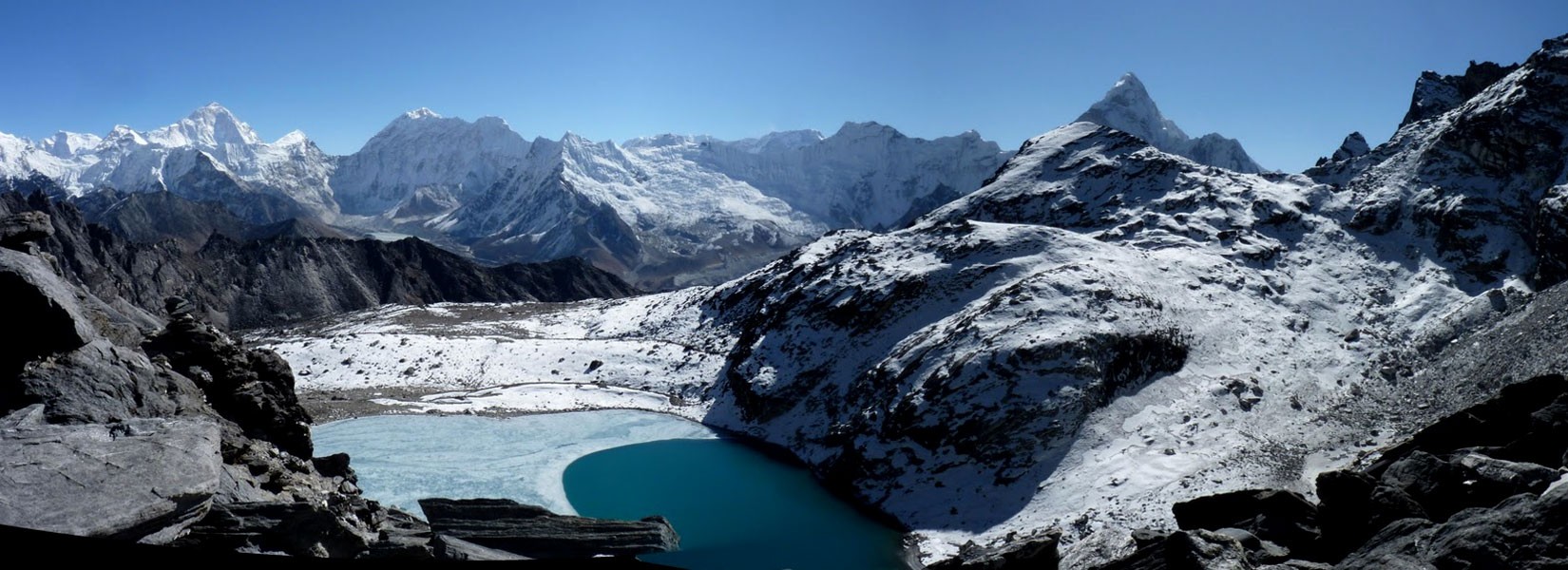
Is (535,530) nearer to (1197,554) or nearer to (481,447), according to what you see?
(1197,554)

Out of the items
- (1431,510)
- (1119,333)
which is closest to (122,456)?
(1431,510)

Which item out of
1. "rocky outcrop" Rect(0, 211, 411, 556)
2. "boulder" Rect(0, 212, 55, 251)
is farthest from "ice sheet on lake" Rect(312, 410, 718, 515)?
"boulder" Rect(0, 212, 55, 251)

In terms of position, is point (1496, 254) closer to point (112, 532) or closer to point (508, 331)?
point (112, 532)

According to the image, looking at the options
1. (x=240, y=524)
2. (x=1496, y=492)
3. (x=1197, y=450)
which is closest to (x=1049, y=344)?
(x=1197, y=450)

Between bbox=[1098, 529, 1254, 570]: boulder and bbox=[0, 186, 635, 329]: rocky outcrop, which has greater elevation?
bbox=[0, 186, 635, 329]: rocky outcrop

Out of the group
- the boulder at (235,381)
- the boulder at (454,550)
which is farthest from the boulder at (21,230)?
the boulder at (454,550)

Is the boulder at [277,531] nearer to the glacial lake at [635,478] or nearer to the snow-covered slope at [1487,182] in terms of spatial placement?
the glacial lake at [635,478]

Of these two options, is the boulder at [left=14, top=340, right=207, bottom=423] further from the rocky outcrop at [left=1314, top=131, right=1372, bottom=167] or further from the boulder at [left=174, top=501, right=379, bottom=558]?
the rocky outcrop at [left=1314, top=131, right=1372, bottom=167]
